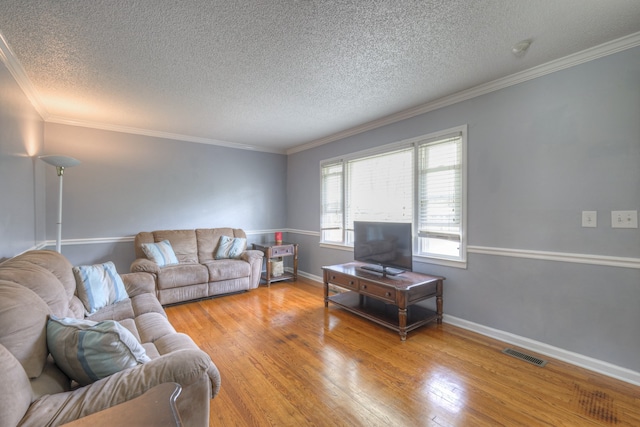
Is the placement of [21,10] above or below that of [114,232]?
above

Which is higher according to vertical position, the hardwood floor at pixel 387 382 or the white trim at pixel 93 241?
the white trim at pixel 93 241

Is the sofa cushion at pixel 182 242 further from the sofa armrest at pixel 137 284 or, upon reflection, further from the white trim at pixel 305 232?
the white trim at pixel 305 232

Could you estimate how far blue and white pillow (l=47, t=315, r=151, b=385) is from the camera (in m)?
1.20

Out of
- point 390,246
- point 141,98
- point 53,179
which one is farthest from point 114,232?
point 390,246

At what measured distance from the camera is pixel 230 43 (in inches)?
81.2

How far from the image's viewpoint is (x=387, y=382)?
203 centimetres

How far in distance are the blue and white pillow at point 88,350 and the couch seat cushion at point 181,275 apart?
2.45m

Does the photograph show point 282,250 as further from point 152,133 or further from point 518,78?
point 518,78

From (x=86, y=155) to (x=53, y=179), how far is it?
1.63 feet

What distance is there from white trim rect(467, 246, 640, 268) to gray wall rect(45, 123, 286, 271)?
390 cm

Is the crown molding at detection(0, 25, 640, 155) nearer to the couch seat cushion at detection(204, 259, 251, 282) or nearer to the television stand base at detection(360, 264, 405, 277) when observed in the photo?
the television stand base at detection(360, 264, 405, 277)

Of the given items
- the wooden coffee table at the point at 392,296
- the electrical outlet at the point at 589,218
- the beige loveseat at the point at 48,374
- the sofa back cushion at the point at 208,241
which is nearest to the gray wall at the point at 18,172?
the beige loveseat at the point at 48,374

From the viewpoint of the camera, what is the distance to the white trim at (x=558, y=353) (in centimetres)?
202

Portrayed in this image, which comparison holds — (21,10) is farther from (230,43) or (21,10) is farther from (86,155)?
(86,155)
